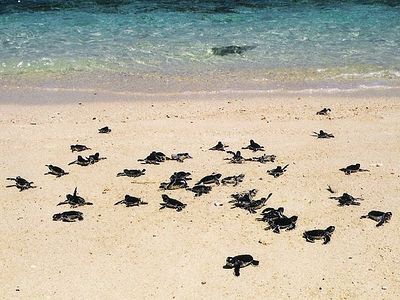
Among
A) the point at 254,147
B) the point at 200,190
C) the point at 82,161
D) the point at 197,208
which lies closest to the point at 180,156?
the point at 254,147

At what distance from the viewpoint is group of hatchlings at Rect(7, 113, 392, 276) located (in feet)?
26.9

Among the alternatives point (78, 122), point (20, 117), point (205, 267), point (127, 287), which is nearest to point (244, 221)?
point (205, 267)

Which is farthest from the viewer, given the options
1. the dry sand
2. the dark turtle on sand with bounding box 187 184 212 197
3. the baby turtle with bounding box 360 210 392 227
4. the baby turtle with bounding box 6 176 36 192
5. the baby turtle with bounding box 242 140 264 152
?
the baby turtle with bounding box 242 140 264 152

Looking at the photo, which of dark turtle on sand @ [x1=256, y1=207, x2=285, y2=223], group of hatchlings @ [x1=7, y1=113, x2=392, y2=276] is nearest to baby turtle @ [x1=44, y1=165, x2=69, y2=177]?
group of hatchlings @ [x1=7, y1=113, x2=392, y2=276]

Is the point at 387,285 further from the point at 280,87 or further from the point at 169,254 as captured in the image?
the point at 280,87

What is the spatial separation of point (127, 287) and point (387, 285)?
2949mm

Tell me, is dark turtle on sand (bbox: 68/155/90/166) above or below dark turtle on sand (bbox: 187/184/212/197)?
below

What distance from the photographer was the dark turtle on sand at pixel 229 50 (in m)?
17.9

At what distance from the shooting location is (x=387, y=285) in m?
7.24

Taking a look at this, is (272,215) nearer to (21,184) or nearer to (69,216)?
(69,216)

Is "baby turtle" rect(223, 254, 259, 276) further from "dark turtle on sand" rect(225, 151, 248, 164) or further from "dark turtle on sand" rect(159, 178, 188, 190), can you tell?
"dark turtle on sand" rect(225, 151, 248, 164)

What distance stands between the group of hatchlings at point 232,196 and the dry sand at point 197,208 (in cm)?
10

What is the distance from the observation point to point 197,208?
912 centimetres

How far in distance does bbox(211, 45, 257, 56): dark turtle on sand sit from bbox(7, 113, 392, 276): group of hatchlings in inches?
282
